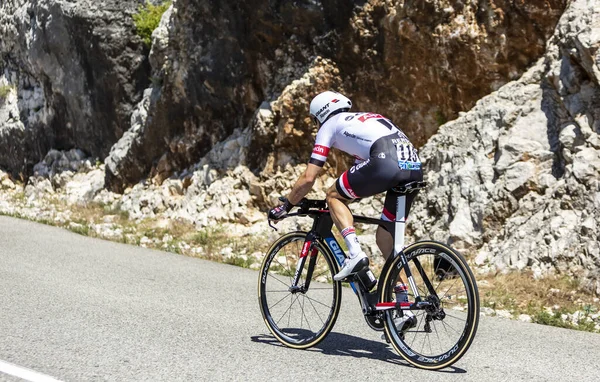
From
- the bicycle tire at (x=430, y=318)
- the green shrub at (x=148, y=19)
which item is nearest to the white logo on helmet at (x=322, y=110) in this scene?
the bicycle tire at (x=430, y=318)

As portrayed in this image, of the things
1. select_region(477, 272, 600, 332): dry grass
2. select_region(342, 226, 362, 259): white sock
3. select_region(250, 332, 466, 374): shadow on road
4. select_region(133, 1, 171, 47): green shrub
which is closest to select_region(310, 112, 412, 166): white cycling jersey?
select_region(342, 226, 362, 259): white sock

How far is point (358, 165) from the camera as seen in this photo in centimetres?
556

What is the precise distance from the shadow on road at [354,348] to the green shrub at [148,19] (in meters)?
13.9

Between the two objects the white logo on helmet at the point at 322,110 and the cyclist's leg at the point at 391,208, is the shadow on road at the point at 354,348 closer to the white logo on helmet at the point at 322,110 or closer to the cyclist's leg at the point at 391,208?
the cyclist's leg at the point at 391,208

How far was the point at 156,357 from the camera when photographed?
5305 millimetres

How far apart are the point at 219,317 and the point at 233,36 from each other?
9.69 metres

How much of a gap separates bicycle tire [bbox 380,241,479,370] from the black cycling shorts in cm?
51

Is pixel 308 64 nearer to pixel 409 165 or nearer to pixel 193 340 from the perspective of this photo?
pixel 409 165

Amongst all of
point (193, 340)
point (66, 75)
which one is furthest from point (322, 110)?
point (66, 75)

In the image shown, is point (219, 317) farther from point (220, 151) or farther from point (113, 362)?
point (220, 151)

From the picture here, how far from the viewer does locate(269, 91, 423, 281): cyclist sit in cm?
545

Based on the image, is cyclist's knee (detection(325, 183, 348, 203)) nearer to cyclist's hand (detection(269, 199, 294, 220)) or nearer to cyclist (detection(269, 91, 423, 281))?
cyclist (detection(269, 91, 423, 281))

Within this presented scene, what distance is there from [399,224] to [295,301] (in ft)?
4.52

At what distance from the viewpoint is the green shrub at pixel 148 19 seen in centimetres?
1852
